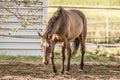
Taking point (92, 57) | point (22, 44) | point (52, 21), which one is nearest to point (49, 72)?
point (52, 21)

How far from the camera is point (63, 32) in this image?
8297 mm

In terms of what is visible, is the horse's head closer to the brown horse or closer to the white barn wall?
the brown horse

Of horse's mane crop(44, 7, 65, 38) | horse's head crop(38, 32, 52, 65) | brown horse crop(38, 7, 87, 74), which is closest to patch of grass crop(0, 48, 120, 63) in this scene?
brown horse crop(38, 7, 87, 74)

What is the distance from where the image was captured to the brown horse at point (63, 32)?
759 centimetres

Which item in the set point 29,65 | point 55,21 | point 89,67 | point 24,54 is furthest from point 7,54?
point 55,21

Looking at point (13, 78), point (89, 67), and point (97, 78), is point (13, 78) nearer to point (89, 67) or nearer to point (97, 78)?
point (97, 78)

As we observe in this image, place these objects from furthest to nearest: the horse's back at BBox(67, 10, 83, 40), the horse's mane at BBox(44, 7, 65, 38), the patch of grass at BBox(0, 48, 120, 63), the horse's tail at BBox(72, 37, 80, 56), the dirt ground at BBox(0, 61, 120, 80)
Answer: the patch of grass at BBox(0, 48, 120, 63), the horse's tail at BBox(72, 37, 80, 56), the horse's back at BBox(67, 10, 83, 40), the dirt ground at BBox(0, 61, 120, 80), the horse's mane at BBox(44, 7, 65, 38)

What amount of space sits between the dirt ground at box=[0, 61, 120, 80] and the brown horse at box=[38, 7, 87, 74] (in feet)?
1.00

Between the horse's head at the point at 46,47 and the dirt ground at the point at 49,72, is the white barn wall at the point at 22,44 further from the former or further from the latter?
the horse's head at the point at 46,47

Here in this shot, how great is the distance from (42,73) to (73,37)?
1159 mm

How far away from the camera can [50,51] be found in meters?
7.67

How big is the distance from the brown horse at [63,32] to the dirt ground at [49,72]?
0.30m

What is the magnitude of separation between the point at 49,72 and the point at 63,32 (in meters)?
0.96

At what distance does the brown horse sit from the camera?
7.59 m
